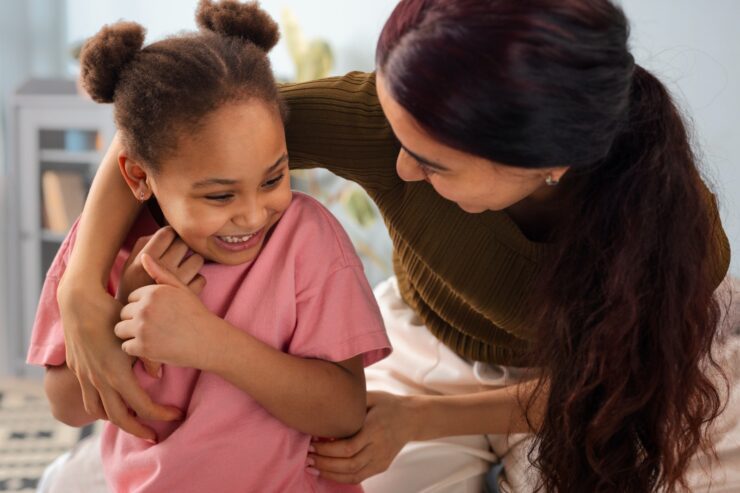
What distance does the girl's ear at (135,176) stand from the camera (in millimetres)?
1239

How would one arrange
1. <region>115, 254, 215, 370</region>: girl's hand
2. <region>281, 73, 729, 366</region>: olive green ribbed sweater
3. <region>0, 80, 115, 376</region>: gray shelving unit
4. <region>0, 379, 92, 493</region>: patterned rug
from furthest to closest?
<region>0, 80, 115, 376</region>: gray shelving unit < <region>0, 379, 92, 493</region>: patterned rug < <region>281, 73, 729, 366</region>: olive green ribbed sweater < <region>115, 254, 215, 370</region>: girl's hand

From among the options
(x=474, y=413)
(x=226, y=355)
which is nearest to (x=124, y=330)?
(x=226, y=355)

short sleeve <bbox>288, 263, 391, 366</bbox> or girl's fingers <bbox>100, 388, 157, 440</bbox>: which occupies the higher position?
short sleeve <bbox>288, 263, 391, 366</bbox>

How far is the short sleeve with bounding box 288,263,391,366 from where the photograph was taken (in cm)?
121

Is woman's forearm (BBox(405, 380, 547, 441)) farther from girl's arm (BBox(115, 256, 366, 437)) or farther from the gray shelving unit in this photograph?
the gray shelving unit

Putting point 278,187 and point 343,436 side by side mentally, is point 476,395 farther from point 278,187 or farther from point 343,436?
point 278,187

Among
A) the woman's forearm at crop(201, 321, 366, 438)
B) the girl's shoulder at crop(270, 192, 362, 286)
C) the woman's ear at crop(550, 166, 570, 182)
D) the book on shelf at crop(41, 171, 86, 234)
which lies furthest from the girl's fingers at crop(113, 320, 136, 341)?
the book on shelf at crop(41, 171, 86, 234)

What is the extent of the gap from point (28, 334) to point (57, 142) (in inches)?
29.8

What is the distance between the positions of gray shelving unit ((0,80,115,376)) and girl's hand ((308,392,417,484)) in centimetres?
215

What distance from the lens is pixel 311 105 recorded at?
1.39m

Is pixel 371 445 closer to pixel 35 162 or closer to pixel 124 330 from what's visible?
pixel 124 330

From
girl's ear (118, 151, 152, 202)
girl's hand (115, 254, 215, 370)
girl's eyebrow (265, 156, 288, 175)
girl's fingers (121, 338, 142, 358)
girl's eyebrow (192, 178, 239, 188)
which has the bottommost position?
girl's fingers (121, 338, 142, 358)

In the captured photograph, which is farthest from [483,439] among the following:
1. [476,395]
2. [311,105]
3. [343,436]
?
[311,105]

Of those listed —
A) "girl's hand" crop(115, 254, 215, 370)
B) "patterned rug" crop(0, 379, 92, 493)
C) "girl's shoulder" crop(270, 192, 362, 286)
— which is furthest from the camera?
"patterned rug" crop(0, 379, 92, 493)
